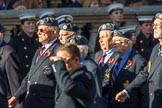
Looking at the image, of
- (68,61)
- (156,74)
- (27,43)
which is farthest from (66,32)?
(68,61)

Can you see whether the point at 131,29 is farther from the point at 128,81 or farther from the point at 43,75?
the point at 43,75

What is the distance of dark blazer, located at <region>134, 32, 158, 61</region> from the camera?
1573 cm

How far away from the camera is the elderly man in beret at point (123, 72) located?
1382 centimetres

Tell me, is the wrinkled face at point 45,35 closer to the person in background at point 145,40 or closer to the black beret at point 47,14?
the black beret at point 47,14

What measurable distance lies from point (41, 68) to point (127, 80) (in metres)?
1.25

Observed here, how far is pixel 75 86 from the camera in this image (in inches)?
441

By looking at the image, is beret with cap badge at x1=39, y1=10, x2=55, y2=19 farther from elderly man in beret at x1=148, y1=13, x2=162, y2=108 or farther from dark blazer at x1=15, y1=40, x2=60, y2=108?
elderly man in beret at x1=148, y1=13, x2=162, y2=108

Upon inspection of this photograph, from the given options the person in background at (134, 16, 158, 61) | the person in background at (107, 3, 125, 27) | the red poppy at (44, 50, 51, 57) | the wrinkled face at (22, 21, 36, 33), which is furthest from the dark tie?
the wrinkled face at (22, 21, 36, 33)

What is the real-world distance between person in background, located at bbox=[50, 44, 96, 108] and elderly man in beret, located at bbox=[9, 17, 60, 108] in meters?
1.59

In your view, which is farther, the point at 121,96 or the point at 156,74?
the point at 121,96

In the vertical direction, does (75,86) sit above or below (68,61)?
below

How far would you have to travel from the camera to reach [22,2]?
17578 mm

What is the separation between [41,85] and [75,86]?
2.09 m

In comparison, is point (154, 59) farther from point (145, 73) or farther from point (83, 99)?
point (83, 99)
